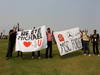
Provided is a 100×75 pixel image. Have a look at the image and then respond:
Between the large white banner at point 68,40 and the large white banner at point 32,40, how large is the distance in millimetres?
1164

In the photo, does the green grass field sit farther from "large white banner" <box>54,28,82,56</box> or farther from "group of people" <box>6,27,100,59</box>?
"large white banner" <box>54,28,82,56</box>

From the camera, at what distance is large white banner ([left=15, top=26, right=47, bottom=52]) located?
1808 centimetres

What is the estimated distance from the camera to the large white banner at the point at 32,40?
18.1 m

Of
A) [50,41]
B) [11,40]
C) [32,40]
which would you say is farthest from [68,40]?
[11,40]

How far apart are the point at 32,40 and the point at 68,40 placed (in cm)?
301

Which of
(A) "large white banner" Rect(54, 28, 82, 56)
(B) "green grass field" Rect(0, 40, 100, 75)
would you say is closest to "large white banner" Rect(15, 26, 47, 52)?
(B) "green grass field" Rect(0, 40, 100, 75)

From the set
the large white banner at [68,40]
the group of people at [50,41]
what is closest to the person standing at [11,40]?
the group of people at [50,41]

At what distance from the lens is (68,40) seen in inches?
770

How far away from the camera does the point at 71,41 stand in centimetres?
1975

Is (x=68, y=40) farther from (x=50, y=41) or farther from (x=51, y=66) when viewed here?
(x=51, y=66)

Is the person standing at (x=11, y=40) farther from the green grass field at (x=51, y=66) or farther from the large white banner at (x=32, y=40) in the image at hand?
the green grass field at (x=51, y=66)

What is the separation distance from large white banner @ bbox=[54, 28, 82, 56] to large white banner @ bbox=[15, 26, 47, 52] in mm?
1164

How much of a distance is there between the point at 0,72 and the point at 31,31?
5.67 m

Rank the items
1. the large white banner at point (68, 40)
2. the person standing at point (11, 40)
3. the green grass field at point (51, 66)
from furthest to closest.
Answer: the large white banner at point (68, 40) → the person standing at point (11, 40) → the green grass field at point (51, 66)
